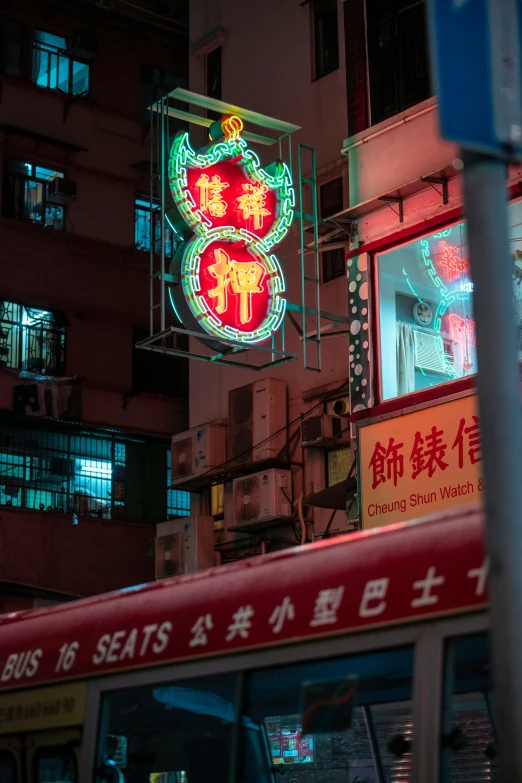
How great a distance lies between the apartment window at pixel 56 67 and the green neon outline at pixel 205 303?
37.3 feet

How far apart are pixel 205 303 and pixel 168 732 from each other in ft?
20.1

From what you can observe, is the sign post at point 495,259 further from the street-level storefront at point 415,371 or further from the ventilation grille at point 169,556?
the ventilation grille at point 169,556

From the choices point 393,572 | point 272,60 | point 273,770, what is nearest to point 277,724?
point 273,770

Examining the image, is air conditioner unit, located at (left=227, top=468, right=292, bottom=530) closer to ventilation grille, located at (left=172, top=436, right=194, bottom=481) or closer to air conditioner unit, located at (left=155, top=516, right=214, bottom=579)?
air conditioner unit, located at (left=155, top=516, right=214, bottom=579)

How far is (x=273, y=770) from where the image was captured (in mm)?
6461

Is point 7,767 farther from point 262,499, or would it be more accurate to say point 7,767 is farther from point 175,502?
point 175,502

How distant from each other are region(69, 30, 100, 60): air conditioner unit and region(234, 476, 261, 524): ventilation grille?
9.99m

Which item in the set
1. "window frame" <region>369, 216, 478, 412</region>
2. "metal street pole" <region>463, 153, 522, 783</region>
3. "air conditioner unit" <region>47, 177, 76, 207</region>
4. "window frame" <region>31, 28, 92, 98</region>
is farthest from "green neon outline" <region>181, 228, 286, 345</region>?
"window frame" <region>31, 28, 92, 98</region>

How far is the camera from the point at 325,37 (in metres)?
18.4

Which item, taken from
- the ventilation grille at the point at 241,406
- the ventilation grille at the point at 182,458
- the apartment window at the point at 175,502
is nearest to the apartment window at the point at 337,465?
the ventilation grille at the point at 241,406

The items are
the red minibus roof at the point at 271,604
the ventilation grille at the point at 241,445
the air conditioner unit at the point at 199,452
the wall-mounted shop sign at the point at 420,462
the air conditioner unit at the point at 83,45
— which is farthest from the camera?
the air conditioner unit at the point at 83,45

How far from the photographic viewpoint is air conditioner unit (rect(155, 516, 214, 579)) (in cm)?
1812

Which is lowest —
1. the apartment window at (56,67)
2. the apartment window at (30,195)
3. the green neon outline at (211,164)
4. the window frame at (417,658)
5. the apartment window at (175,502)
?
the window frame at (417,658)

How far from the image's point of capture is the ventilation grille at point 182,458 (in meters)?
18.7
